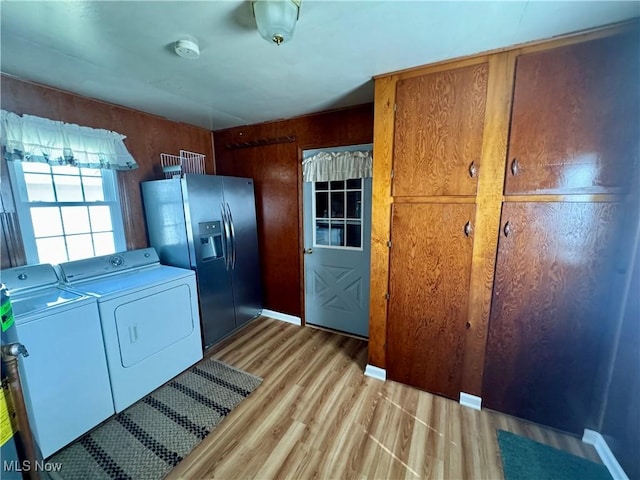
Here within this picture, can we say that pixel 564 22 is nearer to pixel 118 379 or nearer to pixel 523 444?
pixel 523 444

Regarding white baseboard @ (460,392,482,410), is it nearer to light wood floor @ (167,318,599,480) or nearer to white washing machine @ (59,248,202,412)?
light wood floor @ (167,318,599,480)

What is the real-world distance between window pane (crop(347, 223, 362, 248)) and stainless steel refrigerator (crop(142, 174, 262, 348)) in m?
1.14

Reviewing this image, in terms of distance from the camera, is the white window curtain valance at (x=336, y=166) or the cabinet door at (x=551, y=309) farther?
the white window curtain valance at (x=336, y=166)

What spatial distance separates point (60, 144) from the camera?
1972 mm

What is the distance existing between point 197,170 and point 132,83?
1255mm

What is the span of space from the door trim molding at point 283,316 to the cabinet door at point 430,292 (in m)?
1.36

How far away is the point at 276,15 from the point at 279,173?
191cm

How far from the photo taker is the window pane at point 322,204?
2.81 metres

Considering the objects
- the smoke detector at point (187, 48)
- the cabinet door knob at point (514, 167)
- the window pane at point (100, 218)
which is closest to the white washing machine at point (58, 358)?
the window pane at point (100, 218)

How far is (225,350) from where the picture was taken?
103 inches

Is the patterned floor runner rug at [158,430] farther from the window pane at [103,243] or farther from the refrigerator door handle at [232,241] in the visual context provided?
the window pane at [103,243]

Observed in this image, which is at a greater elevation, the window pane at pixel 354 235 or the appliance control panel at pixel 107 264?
the window pane at pixel 354 235

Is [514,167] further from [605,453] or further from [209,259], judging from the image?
[209,259]

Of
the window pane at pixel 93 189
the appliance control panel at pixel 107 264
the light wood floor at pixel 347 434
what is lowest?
the light wood floor at pixel 347 434
